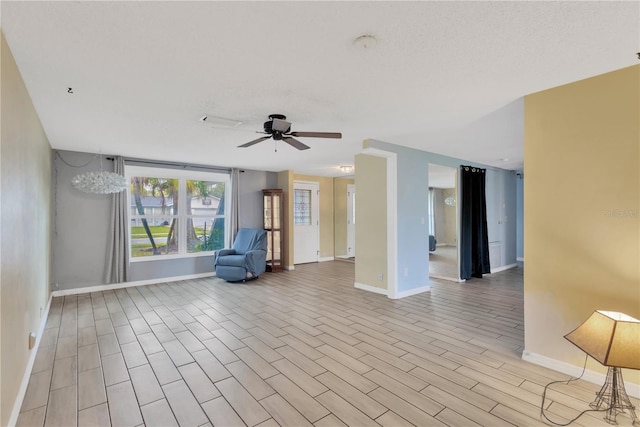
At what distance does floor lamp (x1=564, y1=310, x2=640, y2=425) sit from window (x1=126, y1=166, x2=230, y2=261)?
610 cm

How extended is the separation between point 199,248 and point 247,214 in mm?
1288

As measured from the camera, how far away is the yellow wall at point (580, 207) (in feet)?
6.99

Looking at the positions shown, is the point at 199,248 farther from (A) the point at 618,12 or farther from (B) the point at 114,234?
(A) the point at 618,12

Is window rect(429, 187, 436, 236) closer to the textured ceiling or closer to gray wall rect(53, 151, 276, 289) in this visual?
the textured ceiling

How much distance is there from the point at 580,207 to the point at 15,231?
418 centimetres

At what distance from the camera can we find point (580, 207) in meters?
2.34

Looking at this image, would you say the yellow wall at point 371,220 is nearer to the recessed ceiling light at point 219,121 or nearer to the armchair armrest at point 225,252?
the recessed ceiling light at point 219,121

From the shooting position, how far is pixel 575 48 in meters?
1.86

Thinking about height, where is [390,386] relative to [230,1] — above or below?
below

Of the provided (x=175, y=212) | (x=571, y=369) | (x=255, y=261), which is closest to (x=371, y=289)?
(x=255, y=261)

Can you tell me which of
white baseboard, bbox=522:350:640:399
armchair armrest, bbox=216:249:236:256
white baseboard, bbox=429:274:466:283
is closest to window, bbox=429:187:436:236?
white baseboard, bbox=429:274:466:283

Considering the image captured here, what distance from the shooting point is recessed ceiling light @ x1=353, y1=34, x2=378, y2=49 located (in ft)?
5.63

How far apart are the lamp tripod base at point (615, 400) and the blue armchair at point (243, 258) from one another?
4904mm

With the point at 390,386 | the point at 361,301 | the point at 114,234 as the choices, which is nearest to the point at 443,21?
the point at 390,386
